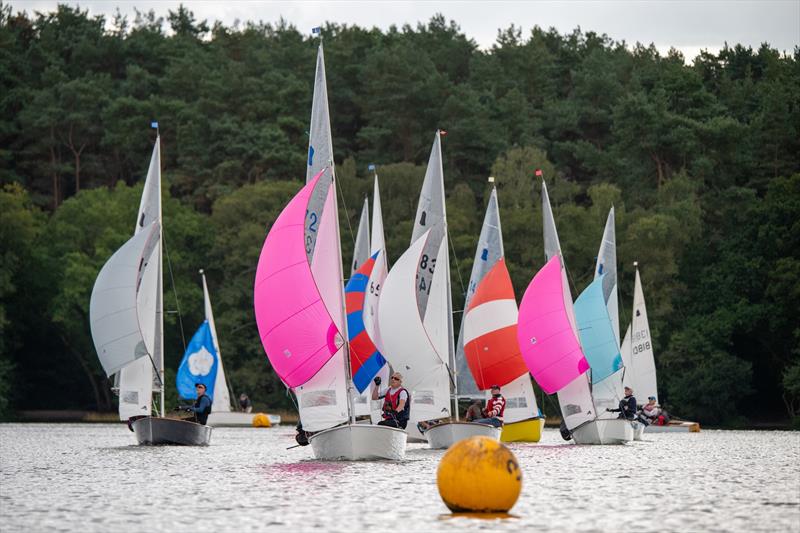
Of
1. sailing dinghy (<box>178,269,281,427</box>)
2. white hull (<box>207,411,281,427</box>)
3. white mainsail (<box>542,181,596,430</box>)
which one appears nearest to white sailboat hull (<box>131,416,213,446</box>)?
white mainsail (<box>542,181,596,430</box>)

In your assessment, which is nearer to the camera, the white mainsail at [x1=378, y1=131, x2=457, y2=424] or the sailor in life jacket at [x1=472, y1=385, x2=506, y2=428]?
the sailor in life jacket at [x1=472, y1=385, x2=506, y2=428]

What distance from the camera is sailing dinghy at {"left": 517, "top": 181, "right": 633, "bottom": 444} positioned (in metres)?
37.5

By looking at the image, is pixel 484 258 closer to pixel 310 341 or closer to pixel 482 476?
pixel 310 341

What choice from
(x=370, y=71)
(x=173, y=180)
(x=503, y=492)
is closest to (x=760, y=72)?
(x=370, y=71)

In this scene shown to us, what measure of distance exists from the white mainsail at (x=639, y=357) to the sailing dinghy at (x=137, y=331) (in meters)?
22.7

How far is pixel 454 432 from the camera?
32031mm

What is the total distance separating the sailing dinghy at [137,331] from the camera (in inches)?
1377

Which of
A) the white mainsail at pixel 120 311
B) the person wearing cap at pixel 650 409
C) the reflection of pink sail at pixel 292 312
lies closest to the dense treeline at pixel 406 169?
the person wearing cap at pixel 650 409

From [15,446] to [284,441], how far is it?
886 centimetres

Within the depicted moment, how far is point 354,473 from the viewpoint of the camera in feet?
75.8

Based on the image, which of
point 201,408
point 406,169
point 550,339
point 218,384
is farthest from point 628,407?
point 406,169

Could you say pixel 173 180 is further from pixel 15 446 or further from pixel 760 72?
pixel 15 446

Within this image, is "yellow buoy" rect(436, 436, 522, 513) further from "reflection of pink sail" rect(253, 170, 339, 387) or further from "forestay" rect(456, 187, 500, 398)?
"forestay" rect(456, 187, 500, 398)

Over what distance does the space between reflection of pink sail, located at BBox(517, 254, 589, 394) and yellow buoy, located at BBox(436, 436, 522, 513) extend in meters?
21.3
